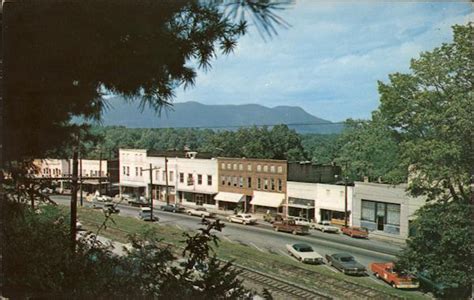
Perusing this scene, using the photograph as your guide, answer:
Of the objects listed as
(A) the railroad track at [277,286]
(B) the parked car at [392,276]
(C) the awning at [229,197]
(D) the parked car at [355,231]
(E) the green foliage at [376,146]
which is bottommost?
(A) the railroad track at [277,286]

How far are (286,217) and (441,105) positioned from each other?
0.96 metres

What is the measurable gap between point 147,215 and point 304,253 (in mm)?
895

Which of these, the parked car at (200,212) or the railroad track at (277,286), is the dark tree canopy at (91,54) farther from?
the railroad track at (277,286)

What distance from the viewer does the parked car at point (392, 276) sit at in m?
1.99

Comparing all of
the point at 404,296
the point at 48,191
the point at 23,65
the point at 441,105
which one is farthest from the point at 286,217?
the point at 23,65

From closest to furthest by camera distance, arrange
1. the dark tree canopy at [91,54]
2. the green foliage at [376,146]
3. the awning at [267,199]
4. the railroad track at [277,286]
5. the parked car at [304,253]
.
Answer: the dark tree canopy at [91,54]
the green foliage at [376,146]
the railroad track at [277,286]
the parked car at [304,253]
the awning at [267,199]

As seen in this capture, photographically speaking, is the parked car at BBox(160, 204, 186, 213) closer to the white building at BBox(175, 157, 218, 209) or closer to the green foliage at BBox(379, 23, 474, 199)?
the white building at BBox(175, 157, 218, 209)

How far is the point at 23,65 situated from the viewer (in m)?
1.72

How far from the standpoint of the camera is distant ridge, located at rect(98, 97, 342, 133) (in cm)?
192

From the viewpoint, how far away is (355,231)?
7.45 feet

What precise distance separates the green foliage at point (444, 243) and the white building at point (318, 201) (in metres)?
0.38

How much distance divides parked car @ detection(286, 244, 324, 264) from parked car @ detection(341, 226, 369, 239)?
19 centimetres

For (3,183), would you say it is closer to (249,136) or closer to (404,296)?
(249,136)

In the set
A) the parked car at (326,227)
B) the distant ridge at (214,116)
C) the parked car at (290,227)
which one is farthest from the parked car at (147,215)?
the parked car at (326,227)
